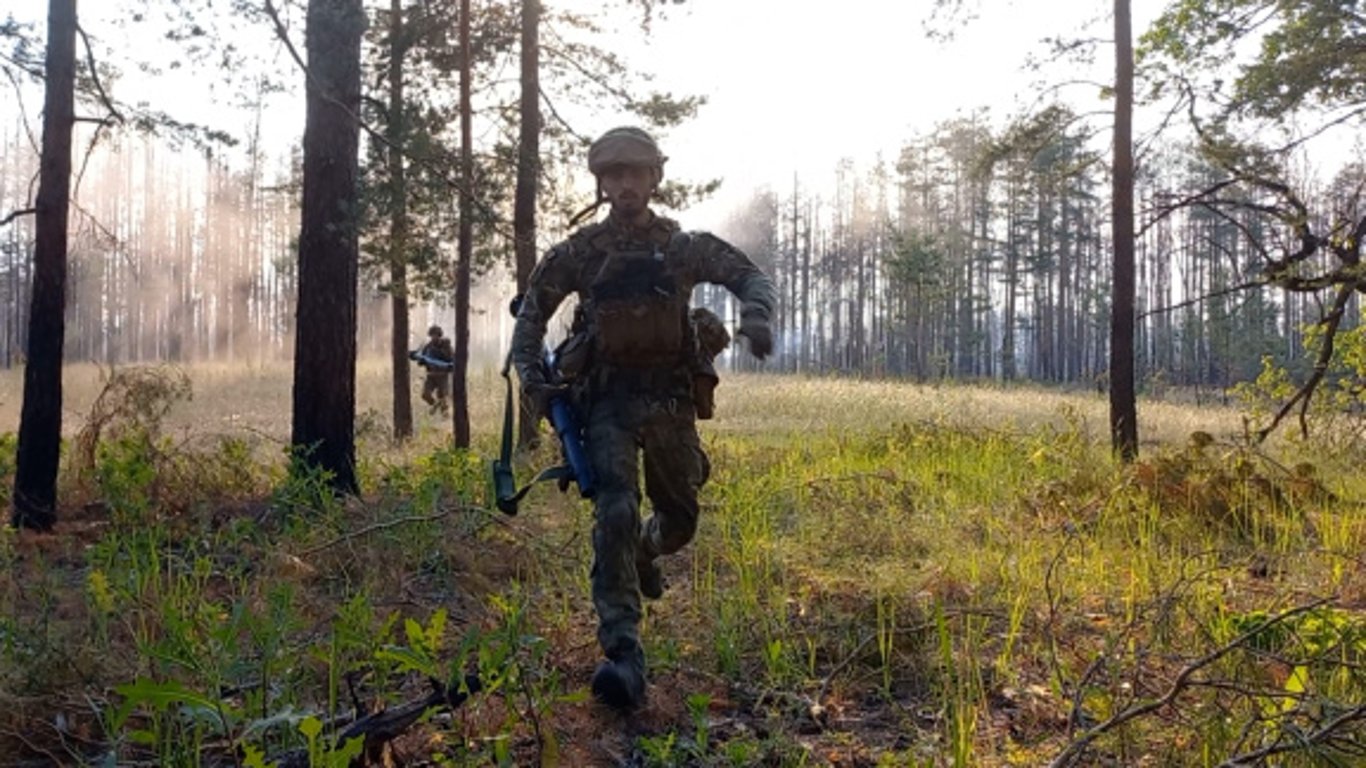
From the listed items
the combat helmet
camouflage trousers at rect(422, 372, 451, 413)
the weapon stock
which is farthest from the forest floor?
camouflage trousers at rect(422, 372, 451, 413)

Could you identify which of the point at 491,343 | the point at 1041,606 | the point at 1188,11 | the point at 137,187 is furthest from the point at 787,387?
the point at 491,343

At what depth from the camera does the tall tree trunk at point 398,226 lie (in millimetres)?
8438

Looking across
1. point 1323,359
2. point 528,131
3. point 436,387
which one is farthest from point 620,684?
point 436,387

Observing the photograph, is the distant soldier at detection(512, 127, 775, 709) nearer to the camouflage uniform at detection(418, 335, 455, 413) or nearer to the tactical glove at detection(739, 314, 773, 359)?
the tactical glove at detection(739, 314, 773, 359)

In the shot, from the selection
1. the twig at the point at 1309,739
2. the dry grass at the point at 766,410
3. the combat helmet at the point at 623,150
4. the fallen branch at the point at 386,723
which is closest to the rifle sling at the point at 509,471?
the combat helmet at the point at 623,150

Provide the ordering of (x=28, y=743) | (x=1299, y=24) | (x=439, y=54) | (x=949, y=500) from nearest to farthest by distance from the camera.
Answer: (x=28, y=743), (x=949, y=500), (x=1299, y=24), (x=439, y=54)

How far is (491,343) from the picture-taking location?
96438mm

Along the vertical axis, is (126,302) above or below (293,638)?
above

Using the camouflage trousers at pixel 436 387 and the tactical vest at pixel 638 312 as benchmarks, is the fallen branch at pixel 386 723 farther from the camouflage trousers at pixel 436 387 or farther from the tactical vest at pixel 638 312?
the camouflage trousers at pixel 436 387

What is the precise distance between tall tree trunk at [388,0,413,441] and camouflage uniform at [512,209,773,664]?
4.51m

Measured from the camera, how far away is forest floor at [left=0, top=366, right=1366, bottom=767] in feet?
7.11

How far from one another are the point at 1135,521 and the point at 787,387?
18342mm

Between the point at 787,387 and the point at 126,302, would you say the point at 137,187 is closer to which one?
the point at 126,302

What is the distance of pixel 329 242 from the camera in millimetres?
6539
